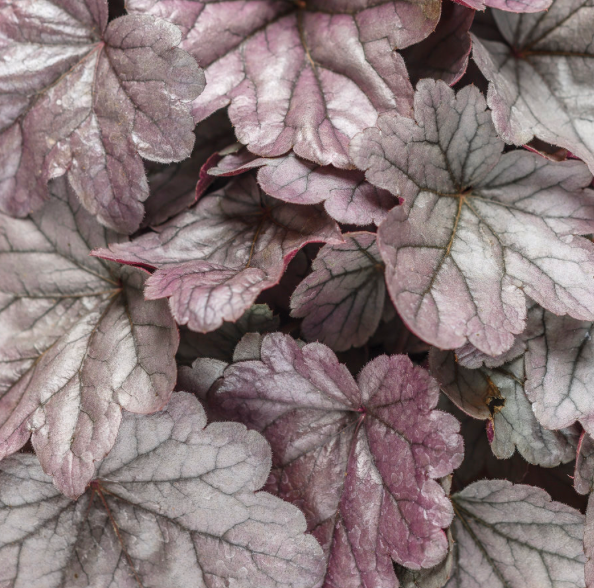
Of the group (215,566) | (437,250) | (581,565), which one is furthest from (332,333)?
(581,565)

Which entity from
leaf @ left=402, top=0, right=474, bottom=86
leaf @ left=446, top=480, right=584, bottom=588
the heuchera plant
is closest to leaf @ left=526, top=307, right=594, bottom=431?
the heuchera plant

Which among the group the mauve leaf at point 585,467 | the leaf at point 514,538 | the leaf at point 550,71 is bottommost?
the leaf at point 514,538

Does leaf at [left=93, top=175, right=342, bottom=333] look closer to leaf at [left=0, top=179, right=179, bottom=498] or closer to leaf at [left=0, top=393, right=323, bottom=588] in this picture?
leaf at [left=0, top=179, right=179, bottom=498]

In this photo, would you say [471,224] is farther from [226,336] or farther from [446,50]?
[226,336]

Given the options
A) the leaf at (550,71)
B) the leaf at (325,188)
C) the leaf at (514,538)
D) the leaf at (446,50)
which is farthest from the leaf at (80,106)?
the leaf at (514,538)

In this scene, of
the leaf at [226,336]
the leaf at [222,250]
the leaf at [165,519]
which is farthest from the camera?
the leaf at [226,336]

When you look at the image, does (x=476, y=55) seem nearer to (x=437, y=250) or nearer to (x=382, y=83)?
(x=382, y=83)

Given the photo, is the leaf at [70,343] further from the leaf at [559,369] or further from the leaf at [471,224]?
the leaf at [559,369]

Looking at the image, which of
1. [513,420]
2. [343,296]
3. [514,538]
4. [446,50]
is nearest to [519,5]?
[446,50]
